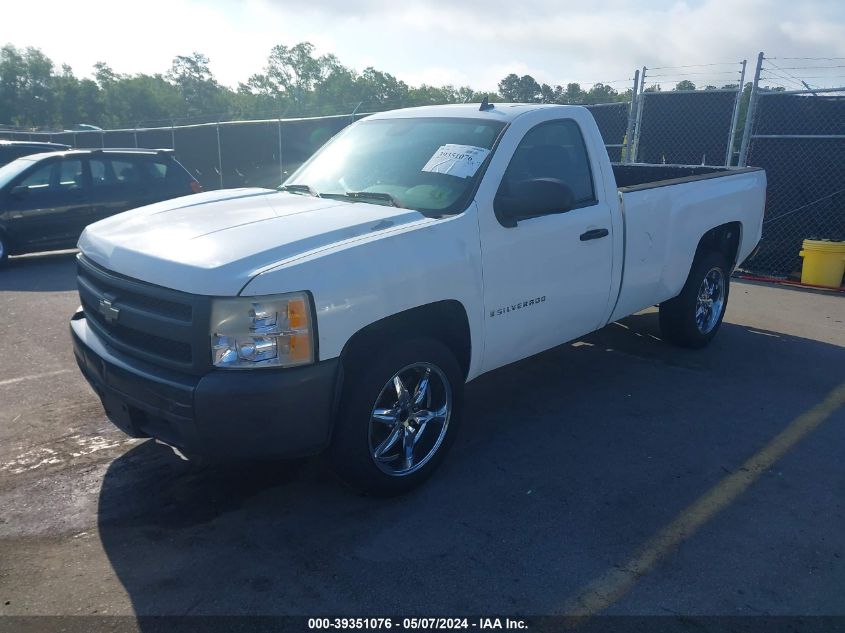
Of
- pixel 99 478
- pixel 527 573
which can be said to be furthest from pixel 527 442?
pixel 99 478

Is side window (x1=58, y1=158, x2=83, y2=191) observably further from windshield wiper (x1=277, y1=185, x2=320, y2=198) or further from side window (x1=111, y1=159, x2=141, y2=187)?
windshield wiper (x1=277, y1=185, x2=320, y2=198)

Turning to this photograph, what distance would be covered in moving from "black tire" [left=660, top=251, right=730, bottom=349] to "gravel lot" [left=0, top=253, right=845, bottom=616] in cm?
74

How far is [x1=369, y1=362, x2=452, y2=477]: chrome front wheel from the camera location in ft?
11.7

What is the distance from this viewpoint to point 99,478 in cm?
386

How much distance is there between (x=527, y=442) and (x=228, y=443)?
2.06 metres

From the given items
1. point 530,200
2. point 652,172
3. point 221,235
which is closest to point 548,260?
point 530,200

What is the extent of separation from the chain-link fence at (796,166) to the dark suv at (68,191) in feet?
29.5

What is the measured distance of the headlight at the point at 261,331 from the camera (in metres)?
2.93

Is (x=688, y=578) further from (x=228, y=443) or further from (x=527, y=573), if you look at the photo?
(x=228, y=443)

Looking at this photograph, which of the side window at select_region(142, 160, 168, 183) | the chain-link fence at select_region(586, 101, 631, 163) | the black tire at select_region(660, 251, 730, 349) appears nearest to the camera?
the black tire at select_region(660, 251, 730, 349)

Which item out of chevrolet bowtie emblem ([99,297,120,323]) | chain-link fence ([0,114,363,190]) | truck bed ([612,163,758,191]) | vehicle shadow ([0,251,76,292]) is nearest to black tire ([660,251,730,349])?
truck bed ([612,163,758,191])

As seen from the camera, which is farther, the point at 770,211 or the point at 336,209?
the point at 770,211

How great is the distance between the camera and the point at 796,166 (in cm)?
1027

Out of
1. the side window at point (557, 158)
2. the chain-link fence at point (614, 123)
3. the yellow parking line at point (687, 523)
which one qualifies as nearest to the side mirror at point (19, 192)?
the side window at point (557, 158)
